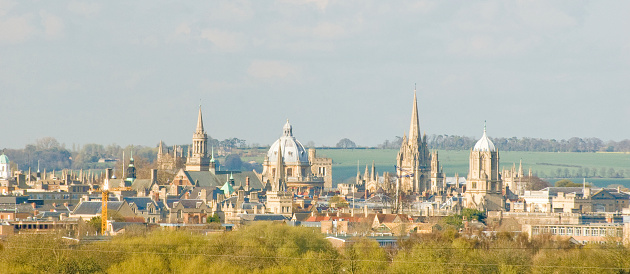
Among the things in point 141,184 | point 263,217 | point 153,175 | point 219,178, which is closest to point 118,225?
point 263,217

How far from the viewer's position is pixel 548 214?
131375 millimetres

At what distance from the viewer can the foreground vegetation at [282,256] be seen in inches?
3054

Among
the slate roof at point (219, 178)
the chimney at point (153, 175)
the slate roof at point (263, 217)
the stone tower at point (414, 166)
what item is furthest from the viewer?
the stone tower at point (414, 166)

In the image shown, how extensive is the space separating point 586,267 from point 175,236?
25.0m

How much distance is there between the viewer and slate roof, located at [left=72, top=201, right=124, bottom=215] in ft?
439

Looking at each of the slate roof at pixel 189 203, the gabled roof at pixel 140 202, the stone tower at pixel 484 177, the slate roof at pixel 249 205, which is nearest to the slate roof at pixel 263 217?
the slate roof at pixel 249 205

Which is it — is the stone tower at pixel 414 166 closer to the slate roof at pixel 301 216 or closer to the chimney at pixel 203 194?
the chimney at pixel 203 194

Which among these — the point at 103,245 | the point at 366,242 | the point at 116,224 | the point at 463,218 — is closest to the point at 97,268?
the point at 103,245

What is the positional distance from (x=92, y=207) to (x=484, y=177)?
114ft

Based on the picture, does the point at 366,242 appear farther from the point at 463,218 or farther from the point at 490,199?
the point at 490,199

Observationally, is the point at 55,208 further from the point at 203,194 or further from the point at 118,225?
the point at 118,225

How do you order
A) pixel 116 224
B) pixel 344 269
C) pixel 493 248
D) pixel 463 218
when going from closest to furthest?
pixel 344 269 → pixel 493 248 → pixel 116 224 → pixel 463 218

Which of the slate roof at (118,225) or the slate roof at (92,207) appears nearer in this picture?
A: the slate roof at (118,225)

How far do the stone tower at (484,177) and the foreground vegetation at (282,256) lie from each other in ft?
170
